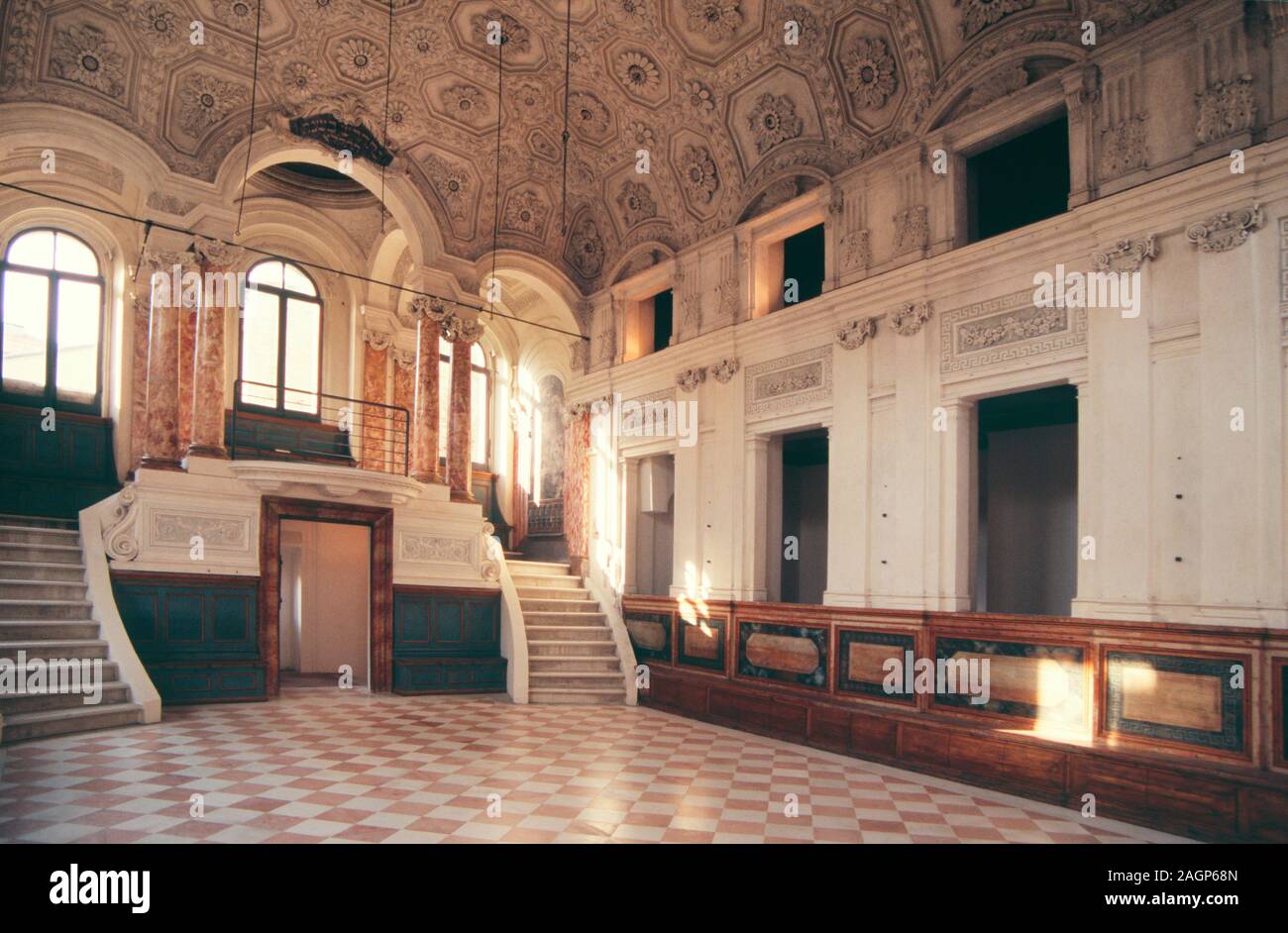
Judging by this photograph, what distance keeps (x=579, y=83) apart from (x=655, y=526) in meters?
6.40

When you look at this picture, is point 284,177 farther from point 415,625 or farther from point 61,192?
point 415,625

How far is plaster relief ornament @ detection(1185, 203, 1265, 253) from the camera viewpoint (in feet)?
21.4

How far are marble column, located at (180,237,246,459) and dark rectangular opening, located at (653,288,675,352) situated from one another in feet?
20.0

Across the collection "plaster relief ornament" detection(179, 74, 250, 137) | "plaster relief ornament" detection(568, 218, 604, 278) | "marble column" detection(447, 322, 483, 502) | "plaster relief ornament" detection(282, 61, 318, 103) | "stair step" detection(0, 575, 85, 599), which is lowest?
"stair step" detection(0, 575, 85, 599)

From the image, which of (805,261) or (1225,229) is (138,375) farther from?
(1225,229)

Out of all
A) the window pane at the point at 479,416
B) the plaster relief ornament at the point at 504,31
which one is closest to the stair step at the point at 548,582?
the window pane at the point at 479,416

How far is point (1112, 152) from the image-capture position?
7500mm

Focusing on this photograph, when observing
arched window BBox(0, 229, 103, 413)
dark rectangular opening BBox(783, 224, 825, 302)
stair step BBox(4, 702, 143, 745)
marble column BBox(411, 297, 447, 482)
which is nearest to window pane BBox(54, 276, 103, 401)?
arched window BBox(0, 229, 103, 413)

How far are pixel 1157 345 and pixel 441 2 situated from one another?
910 centimetres

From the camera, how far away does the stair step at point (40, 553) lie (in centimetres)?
969

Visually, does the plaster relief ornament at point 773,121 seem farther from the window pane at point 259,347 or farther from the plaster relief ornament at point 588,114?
the window pane at point 259,347

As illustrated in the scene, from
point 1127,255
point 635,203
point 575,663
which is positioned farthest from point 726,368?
point 1127,255

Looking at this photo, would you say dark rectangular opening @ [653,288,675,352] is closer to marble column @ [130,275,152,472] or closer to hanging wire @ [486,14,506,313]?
hanging wire @ [486,14,506,313]

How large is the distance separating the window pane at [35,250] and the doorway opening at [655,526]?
9004 millimetres
